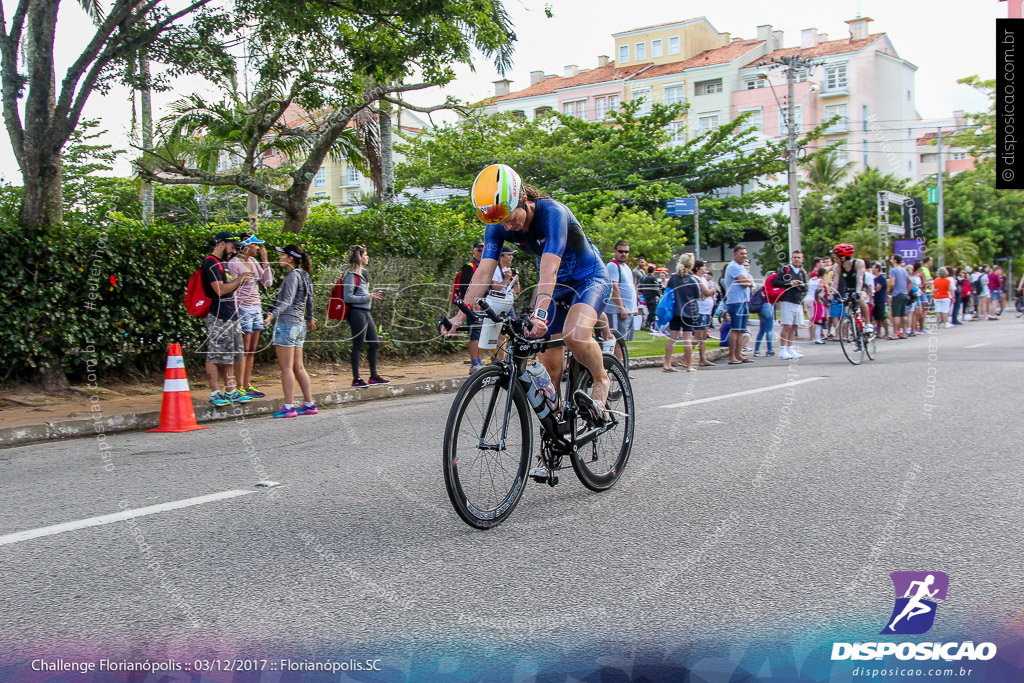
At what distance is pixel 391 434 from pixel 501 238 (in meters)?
3.66

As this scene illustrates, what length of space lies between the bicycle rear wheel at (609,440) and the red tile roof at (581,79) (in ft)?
206

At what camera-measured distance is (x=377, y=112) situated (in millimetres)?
19438

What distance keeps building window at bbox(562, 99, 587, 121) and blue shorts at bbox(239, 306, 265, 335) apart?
5831 centimetres

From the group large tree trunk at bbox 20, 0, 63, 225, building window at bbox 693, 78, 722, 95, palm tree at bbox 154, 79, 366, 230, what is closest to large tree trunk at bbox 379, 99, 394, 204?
palm tree at bbox 154, 79, 366, 230

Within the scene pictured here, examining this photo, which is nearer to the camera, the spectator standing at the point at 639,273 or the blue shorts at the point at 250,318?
the blue shorts at the point at 250,318

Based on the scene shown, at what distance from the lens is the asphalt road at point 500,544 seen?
3234mm

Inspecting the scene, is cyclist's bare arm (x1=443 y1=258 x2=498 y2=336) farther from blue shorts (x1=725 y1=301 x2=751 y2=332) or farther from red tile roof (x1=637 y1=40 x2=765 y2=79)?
red tile roof (x1=637 y1=40 x2=765 y2=79)

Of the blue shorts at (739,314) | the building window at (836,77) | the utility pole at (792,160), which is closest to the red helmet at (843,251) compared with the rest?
the blue shorts at (739,314)

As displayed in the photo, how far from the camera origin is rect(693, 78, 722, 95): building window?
62.2 meters

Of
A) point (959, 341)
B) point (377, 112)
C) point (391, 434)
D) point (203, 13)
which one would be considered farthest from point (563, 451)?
point (959, 341)

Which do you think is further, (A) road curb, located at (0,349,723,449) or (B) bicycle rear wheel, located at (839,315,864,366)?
(B) bicycle rear wheel, located at (839,315,864,366)

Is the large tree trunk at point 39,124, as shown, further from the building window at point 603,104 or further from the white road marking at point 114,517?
the building window at point 603,104

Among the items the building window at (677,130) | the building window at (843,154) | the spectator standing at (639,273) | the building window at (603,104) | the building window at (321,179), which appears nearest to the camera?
the spectator standing at (639,273)

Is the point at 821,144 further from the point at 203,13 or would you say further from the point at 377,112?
the point at 203,13
